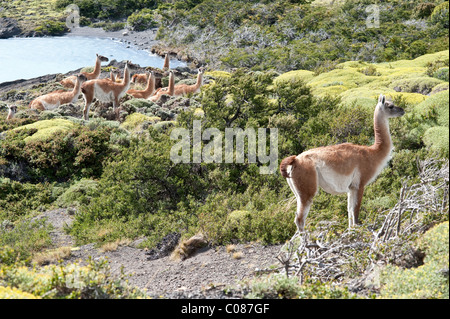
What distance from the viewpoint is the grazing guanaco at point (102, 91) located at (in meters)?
17.7

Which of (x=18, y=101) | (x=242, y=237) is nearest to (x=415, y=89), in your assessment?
(x=242, y=237)

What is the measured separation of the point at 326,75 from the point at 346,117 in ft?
38.7

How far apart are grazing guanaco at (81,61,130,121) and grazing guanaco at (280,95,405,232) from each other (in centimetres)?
1271

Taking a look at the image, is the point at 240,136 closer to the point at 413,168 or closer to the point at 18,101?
the point at 413,168

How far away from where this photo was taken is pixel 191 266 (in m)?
7.83

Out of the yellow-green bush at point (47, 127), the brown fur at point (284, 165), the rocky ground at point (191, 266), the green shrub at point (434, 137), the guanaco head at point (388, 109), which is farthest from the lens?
the yellow-green bush at point (47, 127)

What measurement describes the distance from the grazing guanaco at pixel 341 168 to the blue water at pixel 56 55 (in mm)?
30510

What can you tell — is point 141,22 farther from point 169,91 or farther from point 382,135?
point 382,135

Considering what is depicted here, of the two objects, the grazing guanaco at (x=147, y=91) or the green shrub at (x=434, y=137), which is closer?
the green shrub at (x=434, y=137)

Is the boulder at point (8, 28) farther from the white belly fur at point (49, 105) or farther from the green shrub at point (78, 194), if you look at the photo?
the green shrub at point (78, 194)

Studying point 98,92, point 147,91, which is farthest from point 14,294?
point 147,91

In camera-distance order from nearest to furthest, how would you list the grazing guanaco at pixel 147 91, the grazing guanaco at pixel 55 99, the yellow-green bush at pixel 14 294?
1. the yellow-green bush at pixel 14 294
2. the grazing guanaco at pixel 55 99
3. the grazing guanaco at pixel 147 91

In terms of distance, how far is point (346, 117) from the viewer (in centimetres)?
1167

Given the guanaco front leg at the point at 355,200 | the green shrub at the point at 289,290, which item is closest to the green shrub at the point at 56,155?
the guanaco front leg at the point at 355,200
